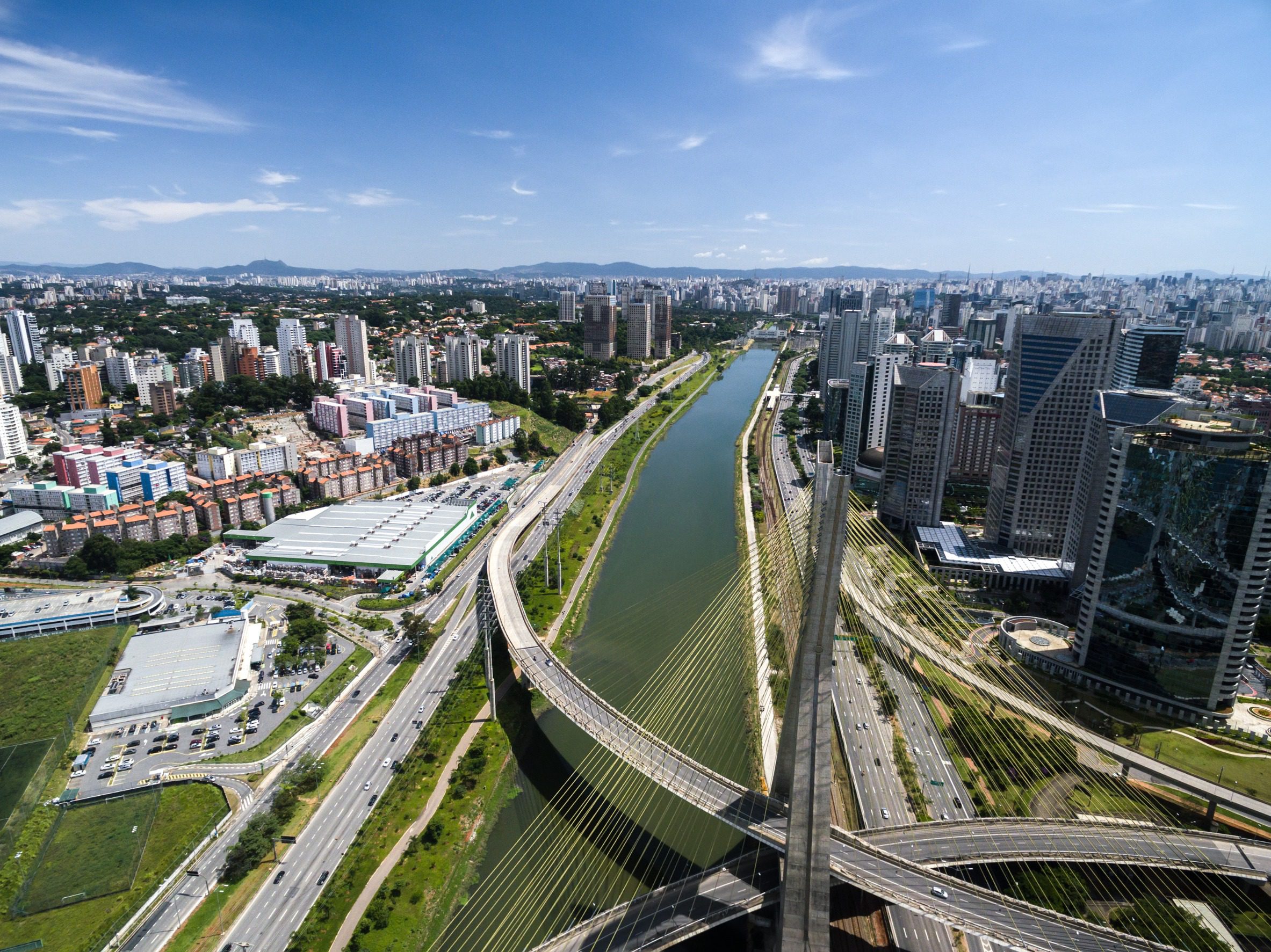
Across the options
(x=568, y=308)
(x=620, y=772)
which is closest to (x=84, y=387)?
(x=620, y=772)

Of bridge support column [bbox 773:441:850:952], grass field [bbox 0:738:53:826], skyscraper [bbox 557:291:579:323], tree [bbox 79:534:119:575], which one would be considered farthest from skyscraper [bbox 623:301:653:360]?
bridge support column [bbox 773:441:850:952]

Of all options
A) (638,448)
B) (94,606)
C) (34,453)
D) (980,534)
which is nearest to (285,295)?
(34,453)

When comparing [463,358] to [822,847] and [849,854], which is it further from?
[822,847]

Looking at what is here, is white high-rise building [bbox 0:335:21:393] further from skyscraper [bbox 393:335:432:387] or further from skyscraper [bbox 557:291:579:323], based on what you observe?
skyscraper [bbox 557:291:579:323]

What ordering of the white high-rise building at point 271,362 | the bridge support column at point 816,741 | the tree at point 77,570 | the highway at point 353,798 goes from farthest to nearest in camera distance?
the white high-rise building at point 271,362
the tree at point 77,570
the highway at point 353,798
the bridge support column at point 816,741

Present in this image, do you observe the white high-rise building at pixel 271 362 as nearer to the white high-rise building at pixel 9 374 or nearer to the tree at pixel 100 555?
the white high-rise building at pixel 9 374

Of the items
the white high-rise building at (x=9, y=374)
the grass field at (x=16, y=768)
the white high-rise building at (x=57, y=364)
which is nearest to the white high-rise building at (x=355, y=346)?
the white high-rise building at (x=57, y=364)
